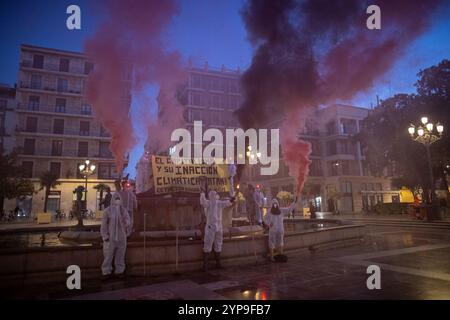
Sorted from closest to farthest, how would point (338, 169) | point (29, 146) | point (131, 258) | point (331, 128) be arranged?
point (131, 258) → point (29, 146) → point (338, 169) → point (331, 128)

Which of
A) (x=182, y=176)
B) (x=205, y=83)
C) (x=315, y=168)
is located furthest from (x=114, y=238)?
(x=205, y=83)

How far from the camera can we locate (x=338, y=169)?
47.5 metres

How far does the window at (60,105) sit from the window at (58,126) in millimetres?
1562

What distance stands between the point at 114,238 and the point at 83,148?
43.0 m

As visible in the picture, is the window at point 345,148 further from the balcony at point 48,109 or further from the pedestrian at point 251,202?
the pedestrian at point 251,202

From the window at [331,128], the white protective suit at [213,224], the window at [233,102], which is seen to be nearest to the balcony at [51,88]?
the window at [233,102]

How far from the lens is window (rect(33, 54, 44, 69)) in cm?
4456

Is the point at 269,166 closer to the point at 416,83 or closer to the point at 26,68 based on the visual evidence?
the point at 416,83

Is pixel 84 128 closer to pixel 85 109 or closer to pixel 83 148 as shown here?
pixel 85 109

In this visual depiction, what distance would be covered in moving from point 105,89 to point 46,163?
31.6 m

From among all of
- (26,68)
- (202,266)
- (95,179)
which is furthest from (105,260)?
(26,68)

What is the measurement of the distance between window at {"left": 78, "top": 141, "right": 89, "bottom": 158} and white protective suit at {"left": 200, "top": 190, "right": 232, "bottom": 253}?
4220cm
